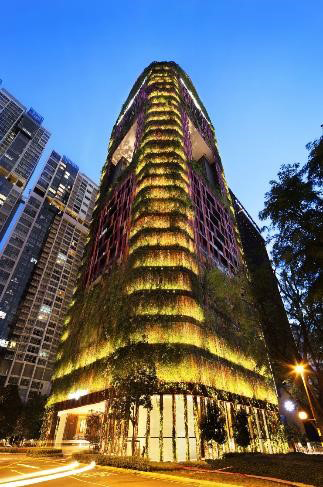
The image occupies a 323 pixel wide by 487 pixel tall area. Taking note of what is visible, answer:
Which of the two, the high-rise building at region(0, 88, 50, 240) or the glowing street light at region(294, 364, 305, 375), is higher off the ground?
the high-rise building at region(0, 88, 50, 240)

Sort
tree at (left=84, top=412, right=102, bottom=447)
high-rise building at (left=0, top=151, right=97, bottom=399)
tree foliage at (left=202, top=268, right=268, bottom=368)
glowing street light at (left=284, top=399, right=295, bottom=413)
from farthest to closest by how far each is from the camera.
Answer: high-rise building at (left=0, top=151, right=97, bottom=399) < glowing street light at (left=284, top=399, right=295, bottom=413) < tree foliage at (left=202, top=268, right=268, bottom=368) < tree at (left=84, top=412, right=102, bottom=447)

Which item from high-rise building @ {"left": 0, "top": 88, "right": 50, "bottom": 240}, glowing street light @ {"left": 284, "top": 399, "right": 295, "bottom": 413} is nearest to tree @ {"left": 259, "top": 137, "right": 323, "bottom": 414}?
glowing street light @ {"left": 284, "top": 399, "right": 295, "bottom": 413}

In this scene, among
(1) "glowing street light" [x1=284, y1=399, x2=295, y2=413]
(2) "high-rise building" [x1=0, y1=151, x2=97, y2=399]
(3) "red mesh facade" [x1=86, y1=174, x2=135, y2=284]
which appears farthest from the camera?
(2) "high-rise building" [x1=0, y1=151, x2=97, y2=399]

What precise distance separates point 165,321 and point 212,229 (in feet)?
60.4

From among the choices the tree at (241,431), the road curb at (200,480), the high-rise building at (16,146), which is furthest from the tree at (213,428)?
the high-rise building at (16,146)

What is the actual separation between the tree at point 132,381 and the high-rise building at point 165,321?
0.42 ft

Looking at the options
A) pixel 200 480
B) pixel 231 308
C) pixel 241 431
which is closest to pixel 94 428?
pixel 241 431

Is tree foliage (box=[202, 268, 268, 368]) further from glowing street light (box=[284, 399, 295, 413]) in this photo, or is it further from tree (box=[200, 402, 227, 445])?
glowing street light (box=[284, 399, 295, 413])

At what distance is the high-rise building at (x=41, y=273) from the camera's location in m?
68.8

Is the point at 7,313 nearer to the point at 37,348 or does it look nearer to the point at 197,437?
the point at 37,348

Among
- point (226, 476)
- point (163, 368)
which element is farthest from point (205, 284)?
point (226, 476)

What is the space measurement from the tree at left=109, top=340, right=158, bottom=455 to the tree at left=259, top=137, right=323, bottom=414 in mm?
9470

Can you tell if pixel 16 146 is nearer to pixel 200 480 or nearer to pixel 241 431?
pixel 241 431

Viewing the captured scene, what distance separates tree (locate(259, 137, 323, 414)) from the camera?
44.0 ft
